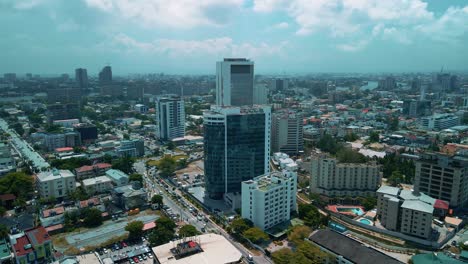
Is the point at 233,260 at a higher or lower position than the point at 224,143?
lower

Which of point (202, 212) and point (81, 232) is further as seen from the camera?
point (202, 212)

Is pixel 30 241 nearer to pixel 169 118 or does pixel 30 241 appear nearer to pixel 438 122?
pixel 169 118

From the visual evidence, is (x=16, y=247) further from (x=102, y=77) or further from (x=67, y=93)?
(x=102, y=77)

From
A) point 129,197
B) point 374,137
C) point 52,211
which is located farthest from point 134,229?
point 374,137

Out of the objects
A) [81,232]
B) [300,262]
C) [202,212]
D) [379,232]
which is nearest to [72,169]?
[81,232]

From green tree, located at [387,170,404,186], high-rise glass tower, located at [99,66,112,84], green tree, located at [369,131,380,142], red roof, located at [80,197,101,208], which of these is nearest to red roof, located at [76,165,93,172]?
red roof, located at [80,197,101,208]

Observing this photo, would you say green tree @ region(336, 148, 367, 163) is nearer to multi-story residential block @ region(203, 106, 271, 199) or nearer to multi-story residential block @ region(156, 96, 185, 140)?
multi-story residential block @ region(203, 106, 271, 199)

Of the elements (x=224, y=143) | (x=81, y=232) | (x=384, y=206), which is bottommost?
(x=81, y=232)
